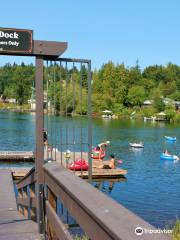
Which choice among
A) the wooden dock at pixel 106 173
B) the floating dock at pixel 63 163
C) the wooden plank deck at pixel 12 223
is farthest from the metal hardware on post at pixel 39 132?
the wooden dock at pixel 106 173

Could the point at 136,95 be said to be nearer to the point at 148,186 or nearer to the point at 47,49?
the point at 148,186

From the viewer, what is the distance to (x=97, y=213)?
2312mm

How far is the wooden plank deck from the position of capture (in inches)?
204

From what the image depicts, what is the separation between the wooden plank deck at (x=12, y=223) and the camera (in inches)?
204

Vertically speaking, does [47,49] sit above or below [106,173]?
above

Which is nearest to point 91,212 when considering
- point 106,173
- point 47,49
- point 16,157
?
point 47,49

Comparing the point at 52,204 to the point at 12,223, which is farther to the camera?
the point at 12,223

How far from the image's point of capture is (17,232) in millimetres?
5398

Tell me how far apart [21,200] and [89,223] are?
17.6 ft

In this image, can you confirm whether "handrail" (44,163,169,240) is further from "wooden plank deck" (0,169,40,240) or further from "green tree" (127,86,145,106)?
"green tree" (127,86,145,106)

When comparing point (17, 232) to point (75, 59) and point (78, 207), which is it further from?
point (78, 207)

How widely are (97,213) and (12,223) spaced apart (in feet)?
12.9

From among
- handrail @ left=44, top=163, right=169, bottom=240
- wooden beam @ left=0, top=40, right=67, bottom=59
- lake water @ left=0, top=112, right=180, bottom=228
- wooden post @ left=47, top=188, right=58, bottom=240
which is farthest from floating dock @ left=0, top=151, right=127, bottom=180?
handrail @ left=44, top=163, right=169, bottom=240

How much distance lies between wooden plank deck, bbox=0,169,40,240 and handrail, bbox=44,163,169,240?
181 centimetres
